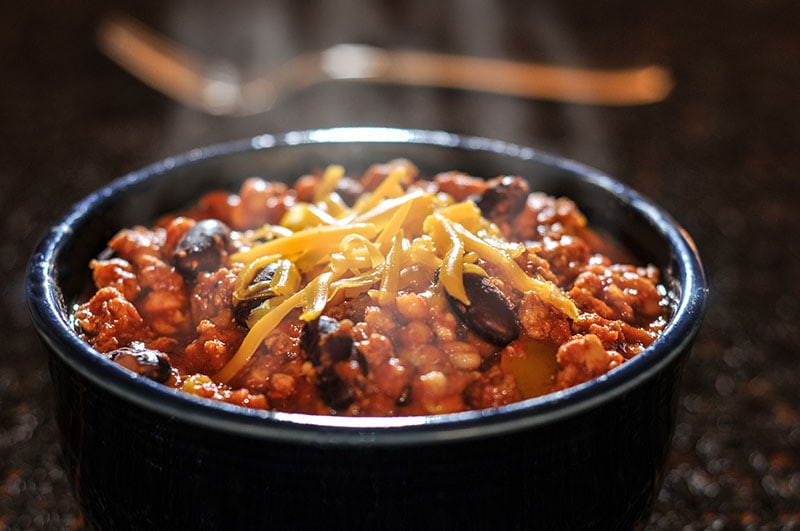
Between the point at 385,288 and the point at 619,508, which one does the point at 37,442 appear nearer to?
the point at 385,288

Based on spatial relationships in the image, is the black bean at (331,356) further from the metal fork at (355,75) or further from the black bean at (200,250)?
the metal fork at (355,75)

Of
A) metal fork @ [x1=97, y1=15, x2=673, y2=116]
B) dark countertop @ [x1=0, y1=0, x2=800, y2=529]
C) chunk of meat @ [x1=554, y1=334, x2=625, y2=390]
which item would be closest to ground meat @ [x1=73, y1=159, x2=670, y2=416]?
chunk of meat @ [x1=554, y1=334, x2=625, y2=390]

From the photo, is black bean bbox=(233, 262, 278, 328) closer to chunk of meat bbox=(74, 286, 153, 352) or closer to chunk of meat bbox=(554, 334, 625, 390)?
chunk of meat bbox=(74, 286, 153, 352)

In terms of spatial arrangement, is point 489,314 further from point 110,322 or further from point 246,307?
point 110,322

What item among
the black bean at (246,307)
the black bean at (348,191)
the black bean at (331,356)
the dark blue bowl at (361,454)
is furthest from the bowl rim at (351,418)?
the black bean at (348,191)

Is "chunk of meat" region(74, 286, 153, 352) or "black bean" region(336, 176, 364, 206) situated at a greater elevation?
"black bean" region(336, 176, 364, 206)

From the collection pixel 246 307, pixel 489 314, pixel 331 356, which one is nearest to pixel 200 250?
pixel 246 307

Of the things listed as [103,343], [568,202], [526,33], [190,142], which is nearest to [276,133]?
[190,142]

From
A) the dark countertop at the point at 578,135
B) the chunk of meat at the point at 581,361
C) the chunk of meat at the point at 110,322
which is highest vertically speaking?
the chunk of meat at the point at 581,361
